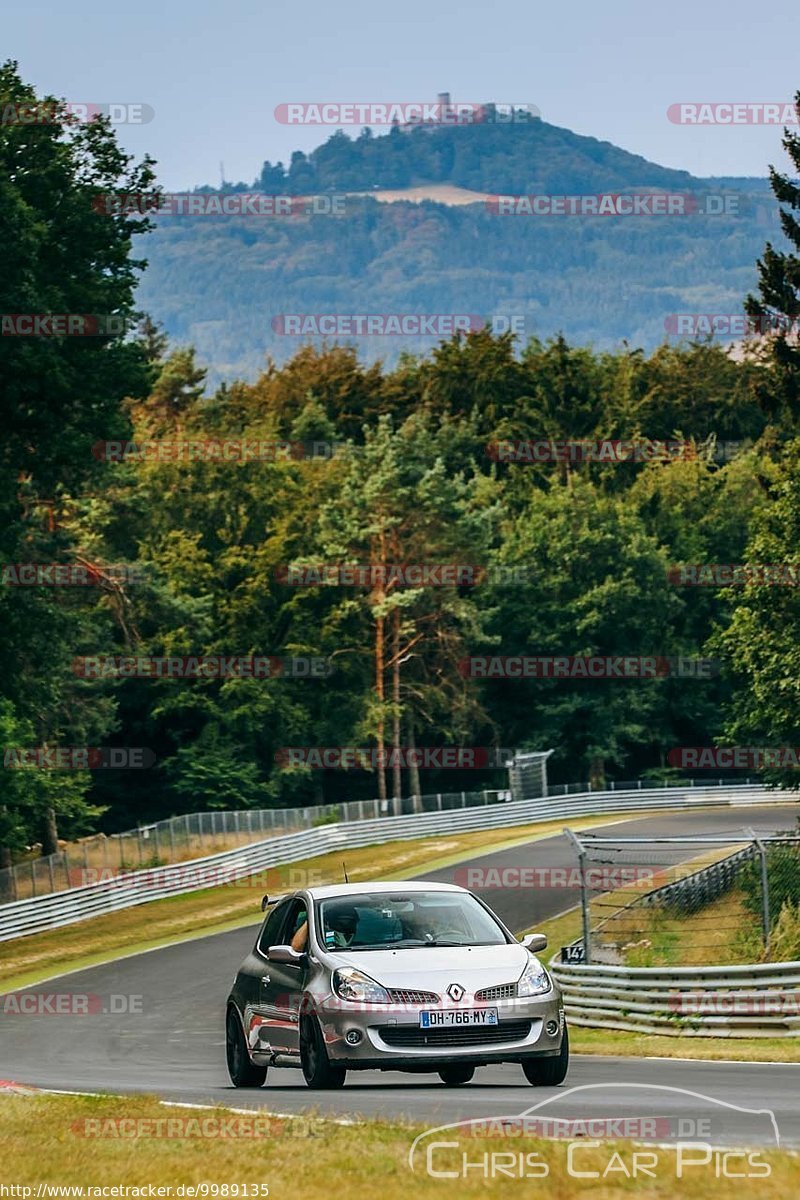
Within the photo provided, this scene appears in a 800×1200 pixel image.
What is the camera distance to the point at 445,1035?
1294 cm

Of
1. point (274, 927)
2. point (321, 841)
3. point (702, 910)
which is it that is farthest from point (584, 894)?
point (321, 841)

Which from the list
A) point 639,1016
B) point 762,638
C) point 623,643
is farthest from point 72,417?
point 623,643

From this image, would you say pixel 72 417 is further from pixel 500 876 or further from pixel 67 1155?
pixel 67 1155

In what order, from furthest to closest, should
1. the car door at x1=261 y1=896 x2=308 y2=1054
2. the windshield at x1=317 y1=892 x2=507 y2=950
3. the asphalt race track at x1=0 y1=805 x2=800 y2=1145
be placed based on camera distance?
the windshield at x1=317 y1=892 x2=507 y2=950, the car door at x1=261 y1=896 x2=308 y2=1054, the asphalt race track at x1=0 y1=805 x2=800 y2=1145

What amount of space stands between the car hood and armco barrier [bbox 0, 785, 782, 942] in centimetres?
3206

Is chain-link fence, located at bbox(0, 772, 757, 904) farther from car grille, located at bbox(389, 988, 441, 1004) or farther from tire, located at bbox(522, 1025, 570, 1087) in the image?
car grille, located at bbox(389, 988, 441, 1004)

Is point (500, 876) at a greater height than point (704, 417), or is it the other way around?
point (704, 417)

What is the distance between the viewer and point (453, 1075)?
1454cm

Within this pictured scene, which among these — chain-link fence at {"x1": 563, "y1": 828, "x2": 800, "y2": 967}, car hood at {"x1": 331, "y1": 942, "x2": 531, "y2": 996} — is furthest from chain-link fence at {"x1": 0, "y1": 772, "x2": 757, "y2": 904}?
car hood at {"x1": 331, "y1": 942, "x2": 531, "y2": 996}

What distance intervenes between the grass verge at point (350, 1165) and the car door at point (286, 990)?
2.21 m

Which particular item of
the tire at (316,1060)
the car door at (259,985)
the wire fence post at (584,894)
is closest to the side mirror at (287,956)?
the tire at (316,1060)

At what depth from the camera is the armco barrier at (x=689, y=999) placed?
2028cm

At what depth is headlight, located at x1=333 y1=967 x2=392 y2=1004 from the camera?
13023mm

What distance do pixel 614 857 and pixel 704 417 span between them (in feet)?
183
